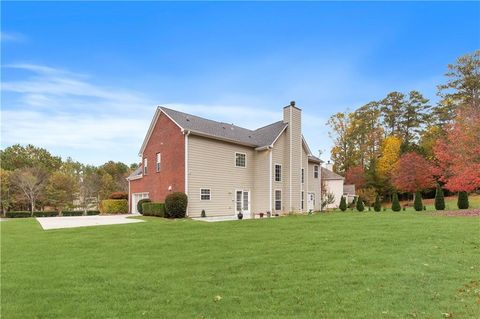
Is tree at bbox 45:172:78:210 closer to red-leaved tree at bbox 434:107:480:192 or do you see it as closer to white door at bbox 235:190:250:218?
white door at bbox 235:190:250:218

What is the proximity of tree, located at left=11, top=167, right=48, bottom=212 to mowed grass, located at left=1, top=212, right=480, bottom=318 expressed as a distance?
1159 inches

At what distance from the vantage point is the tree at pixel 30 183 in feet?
112

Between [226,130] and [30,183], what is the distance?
25454mm

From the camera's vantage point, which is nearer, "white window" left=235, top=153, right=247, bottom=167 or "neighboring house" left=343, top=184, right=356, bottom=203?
"white window" left=235, top=153, right=247, bottom=167

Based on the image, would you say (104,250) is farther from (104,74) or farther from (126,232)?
(104,74)

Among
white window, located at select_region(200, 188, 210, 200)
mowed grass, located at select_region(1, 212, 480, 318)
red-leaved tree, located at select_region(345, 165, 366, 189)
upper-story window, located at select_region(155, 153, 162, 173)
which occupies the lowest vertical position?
mowed grass, located at select_region(1, 212, 480, 318)

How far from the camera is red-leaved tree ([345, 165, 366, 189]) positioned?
43.7 metres

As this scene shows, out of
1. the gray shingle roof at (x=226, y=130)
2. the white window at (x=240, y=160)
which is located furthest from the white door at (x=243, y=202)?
the gray shingle roof at (x=226, y=130)

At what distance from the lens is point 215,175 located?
67.8ft

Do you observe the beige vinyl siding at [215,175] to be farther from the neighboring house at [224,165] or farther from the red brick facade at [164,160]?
the red brick facade at [164,160]

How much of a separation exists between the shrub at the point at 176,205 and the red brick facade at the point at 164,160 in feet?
2.86

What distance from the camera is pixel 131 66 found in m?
15.6

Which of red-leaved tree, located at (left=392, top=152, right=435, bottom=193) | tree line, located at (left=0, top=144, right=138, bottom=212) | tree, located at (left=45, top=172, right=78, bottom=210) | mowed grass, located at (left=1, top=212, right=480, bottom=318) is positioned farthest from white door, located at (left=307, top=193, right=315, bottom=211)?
tree, located at (left=45, top=172, right=78, bottom=210)

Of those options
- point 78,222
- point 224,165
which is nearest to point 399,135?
point 224,165
